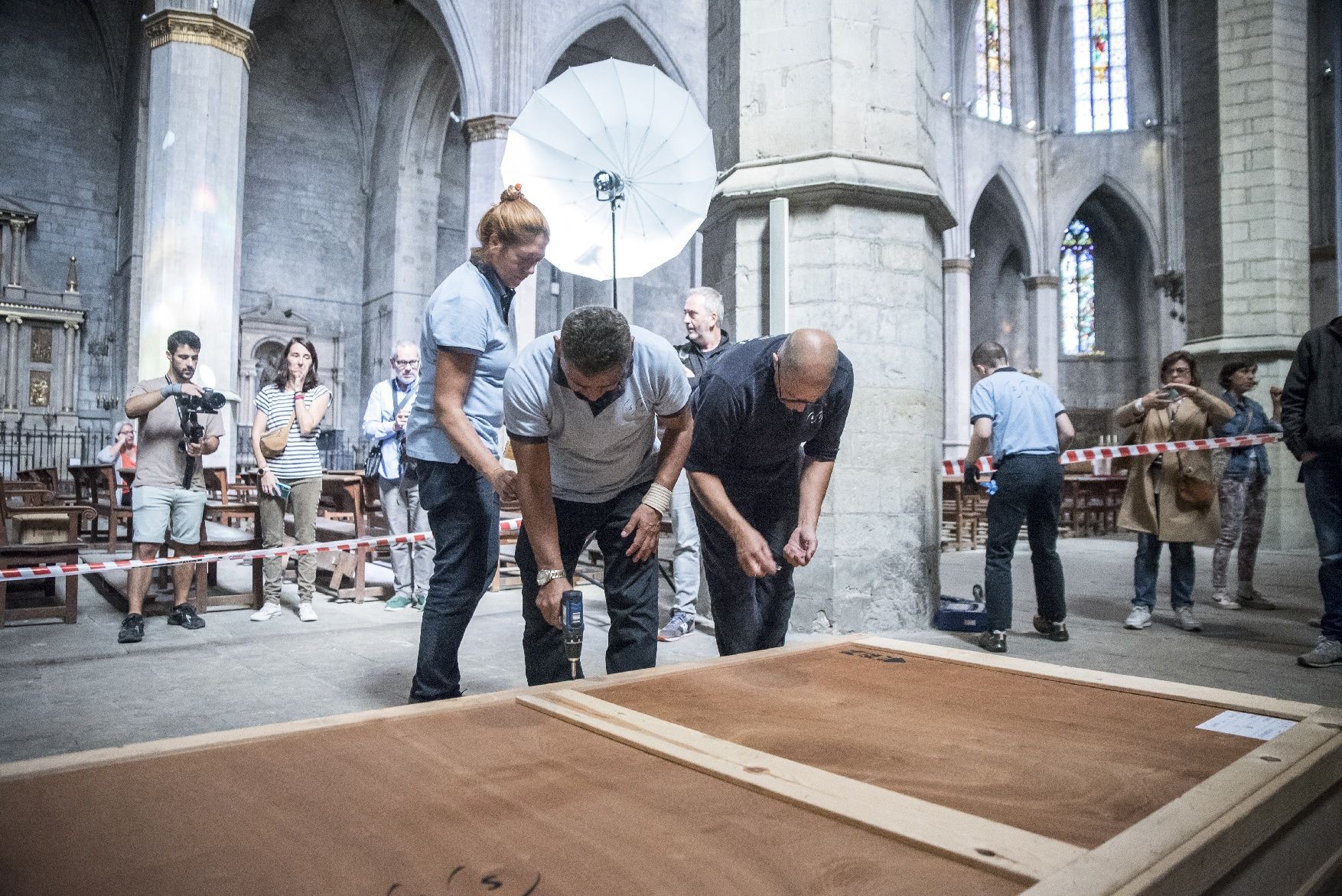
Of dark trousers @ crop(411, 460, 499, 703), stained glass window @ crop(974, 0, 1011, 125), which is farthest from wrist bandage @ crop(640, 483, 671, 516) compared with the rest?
stained glass window @ crop(974, 0, 1011, 125)

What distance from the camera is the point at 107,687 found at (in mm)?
3846

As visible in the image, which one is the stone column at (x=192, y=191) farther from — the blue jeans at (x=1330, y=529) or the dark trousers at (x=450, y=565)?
the blue jeans at (x=1330, y=529)

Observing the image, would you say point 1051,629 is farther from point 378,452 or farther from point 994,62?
point 994,62

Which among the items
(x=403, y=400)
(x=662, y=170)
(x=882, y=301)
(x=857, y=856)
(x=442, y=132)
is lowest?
(x=857, y=856)

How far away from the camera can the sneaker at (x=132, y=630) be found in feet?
15.9

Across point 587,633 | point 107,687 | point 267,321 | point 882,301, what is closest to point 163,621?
point 107,687

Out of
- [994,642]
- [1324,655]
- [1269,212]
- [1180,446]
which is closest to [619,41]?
[1269,212]

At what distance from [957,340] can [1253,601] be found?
1689 cm

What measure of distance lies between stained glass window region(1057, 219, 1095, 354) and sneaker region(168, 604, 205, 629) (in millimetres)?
26293

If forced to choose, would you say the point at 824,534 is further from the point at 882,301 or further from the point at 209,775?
the point at 209,775

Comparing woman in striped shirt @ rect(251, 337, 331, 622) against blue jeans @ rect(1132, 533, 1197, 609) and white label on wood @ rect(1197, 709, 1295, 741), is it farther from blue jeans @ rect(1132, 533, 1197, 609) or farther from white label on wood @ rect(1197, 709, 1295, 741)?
white label on wood @ rect(1197, 709, 1295, 741)

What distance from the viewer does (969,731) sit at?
150cm

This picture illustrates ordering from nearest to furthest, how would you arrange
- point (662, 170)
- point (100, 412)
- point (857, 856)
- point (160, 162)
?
1. point (857, 856)
2. point (662, 170)
3. point (160, 162)
4. point (100, 412)

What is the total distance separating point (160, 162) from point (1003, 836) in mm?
13692
